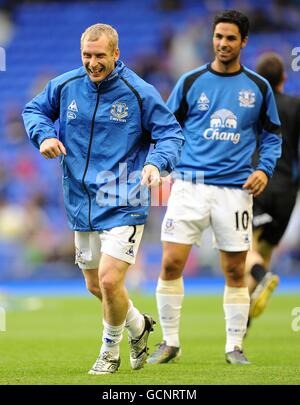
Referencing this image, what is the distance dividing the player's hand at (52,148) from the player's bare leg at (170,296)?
1658 millimetres

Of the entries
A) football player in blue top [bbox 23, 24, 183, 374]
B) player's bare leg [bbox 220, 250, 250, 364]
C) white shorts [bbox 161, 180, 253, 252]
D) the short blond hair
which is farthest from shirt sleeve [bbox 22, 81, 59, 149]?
player's bare leg [bbox 220, 250, 250, 364]

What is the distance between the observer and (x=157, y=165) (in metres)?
6.29

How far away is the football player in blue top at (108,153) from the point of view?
6410 millimetres

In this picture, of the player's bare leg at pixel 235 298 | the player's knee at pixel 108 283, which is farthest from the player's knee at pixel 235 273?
the player's knee at pixel 108 283

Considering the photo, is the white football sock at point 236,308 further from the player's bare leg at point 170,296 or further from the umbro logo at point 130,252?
the umbro logo at point 130,252

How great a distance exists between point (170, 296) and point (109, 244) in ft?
4.89

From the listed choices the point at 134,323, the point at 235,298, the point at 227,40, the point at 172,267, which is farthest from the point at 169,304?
the point at 227,40

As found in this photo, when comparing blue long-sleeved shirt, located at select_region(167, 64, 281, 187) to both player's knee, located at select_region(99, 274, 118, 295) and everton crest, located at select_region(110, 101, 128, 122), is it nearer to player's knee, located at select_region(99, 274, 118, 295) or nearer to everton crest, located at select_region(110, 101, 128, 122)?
everton crest, located at select_region(110, 101, 128, 122)

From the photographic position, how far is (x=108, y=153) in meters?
6.52

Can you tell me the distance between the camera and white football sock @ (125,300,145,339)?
6773 mm

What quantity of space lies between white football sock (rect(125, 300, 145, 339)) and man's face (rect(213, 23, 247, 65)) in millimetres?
2040

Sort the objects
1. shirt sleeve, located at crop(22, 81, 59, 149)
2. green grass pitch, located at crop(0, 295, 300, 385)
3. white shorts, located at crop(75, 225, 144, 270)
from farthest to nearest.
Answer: shirt sleeve, located at crop(22, 81, 59, 149), white shorts, located at crop(75, 225, 144, 270), green grass pitch, located at crop(0, 295, 300, 385)

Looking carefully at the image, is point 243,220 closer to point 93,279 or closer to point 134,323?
point 134,323
